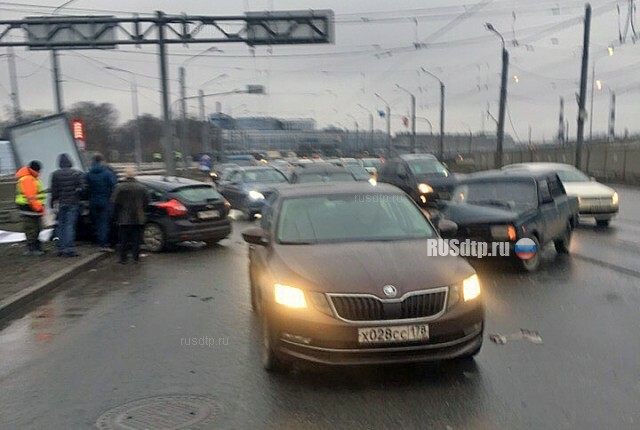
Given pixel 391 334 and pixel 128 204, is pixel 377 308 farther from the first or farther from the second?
pixel 128 204

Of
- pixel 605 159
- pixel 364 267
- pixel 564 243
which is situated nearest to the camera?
pixel 364 267

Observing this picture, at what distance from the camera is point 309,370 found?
18.3 ft

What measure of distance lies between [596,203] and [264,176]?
10.7 meters

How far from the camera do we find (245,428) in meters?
4.42

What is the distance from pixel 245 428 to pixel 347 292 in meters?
1.28

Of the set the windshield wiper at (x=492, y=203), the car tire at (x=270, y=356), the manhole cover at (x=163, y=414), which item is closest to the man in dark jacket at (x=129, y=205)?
the windshield wiper at (x=492, y=203)

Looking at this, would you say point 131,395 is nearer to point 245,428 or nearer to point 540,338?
point 245,428

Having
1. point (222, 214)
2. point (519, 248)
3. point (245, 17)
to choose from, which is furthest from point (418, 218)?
point (245, 17)

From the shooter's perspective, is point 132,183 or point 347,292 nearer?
→ point 347,292

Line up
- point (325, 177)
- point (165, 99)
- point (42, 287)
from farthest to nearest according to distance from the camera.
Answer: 1. point (165, 99)
2. point (325, 177)
3. point (42, 287)

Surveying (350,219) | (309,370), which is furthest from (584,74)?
(309,370)

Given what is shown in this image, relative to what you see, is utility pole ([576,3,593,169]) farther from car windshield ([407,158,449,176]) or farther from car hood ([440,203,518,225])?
car hood ([440,203,518,225])

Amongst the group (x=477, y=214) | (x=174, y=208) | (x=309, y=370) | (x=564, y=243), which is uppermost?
(x=477, y=214)

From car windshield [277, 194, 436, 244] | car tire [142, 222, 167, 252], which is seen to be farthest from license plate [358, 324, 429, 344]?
car tire [142, 222, 167, 252]
